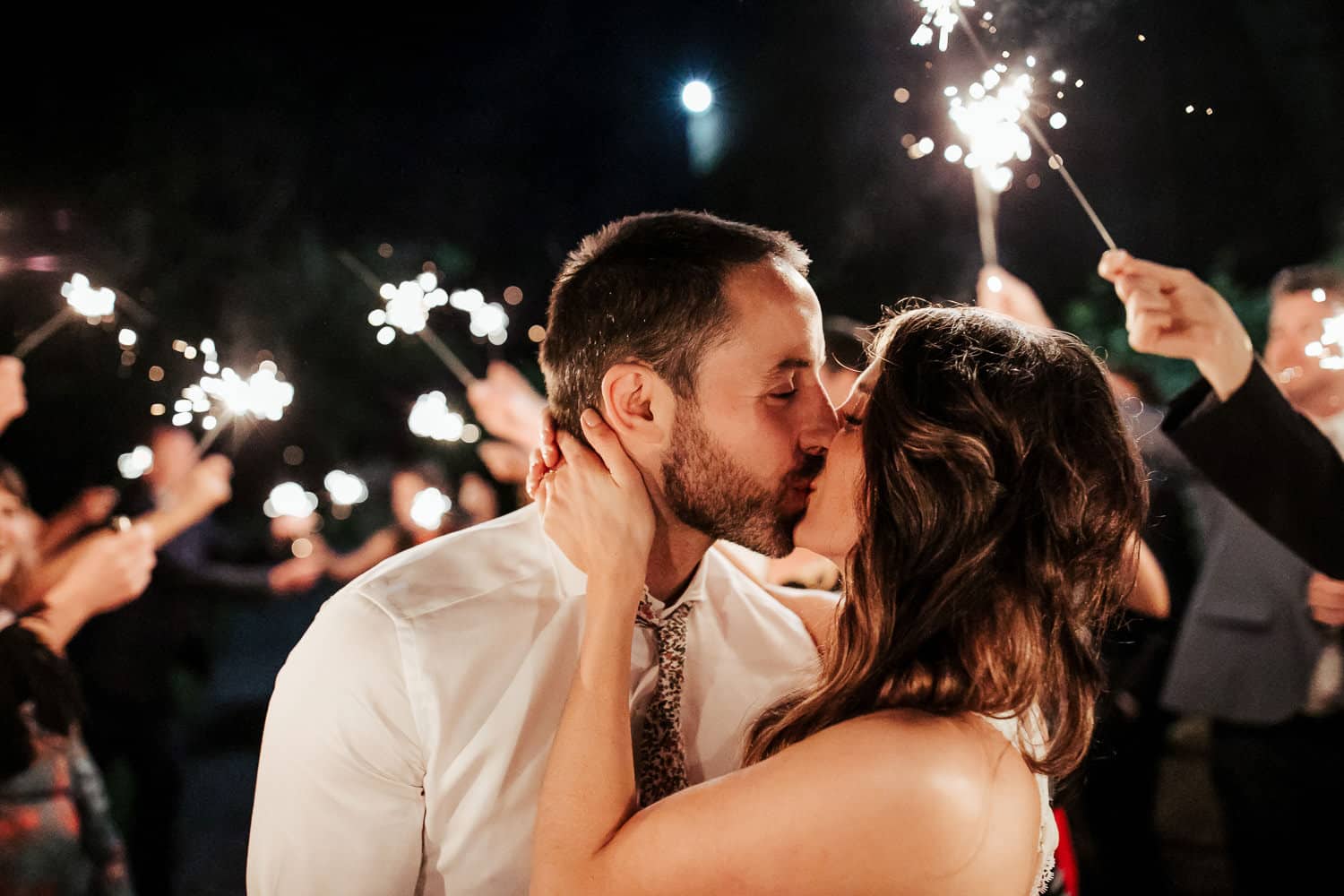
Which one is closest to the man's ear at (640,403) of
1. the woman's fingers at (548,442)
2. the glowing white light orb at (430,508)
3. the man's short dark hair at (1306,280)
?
the woman's fingers at (548,442)

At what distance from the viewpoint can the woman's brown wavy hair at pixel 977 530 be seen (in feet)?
4.43

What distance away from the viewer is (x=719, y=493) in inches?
60.6

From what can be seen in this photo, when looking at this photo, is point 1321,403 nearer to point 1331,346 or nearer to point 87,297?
point 1331,346

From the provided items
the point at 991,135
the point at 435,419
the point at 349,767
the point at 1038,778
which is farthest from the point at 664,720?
the point at 435,419

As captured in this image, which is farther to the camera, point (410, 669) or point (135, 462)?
point (135, 462)

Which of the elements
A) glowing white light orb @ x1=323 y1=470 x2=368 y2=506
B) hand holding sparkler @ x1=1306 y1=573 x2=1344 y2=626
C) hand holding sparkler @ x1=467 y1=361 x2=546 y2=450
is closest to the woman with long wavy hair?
hand holding sparkler @ x1=1306 y1=573 x2=1344 y2=626

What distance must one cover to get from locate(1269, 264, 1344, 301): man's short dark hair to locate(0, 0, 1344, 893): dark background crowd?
17mm

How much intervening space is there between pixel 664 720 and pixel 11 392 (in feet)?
8.78

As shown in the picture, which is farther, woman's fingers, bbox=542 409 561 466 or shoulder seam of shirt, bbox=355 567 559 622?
woman's fingers, bbox=542 409 561 466

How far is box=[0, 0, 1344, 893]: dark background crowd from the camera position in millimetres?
2811

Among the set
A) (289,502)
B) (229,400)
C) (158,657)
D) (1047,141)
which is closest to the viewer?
(1047,141)

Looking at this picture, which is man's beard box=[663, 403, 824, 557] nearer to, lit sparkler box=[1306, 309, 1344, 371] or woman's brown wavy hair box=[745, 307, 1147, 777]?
woman's brown wavy hair box=[745, 307, 1147, 777]

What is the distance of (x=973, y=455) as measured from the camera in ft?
4.37

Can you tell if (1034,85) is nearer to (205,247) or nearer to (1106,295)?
(1106,295)
